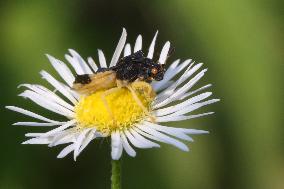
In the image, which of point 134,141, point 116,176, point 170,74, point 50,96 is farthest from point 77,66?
point 116,176

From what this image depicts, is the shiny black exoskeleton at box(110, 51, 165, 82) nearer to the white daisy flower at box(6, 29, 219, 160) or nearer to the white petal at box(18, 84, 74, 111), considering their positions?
the white daisy flower at box(6, 29, 219, 160)

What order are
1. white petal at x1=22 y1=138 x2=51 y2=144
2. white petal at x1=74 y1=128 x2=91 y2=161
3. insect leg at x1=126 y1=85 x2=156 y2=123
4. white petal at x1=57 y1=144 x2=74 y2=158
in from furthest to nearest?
insect leg at x1=126 y1=85 x2=156 y2=123 < white petal at x1=22 y1=138 x2=51 y2=144 < white petal at x1=74 y1=128 x2=91 y2=161 < white petal at x1=57 y1=144 x2=74 y2=158

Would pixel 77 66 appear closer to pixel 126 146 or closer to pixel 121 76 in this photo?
pixel 121 76

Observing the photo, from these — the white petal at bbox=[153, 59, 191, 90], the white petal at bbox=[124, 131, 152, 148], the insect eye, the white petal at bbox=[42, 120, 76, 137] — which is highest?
the white petal at bbox=[153, 59, 191, 90]

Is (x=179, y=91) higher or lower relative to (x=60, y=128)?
higher

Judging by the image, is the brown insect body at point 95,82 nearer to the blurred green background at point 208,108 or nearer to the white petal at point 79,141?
the white petal at point 79,141

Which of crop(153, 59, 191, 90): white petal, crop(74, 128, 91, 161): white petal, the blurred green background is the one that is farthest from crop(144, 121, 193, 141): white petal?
the blurred green background
